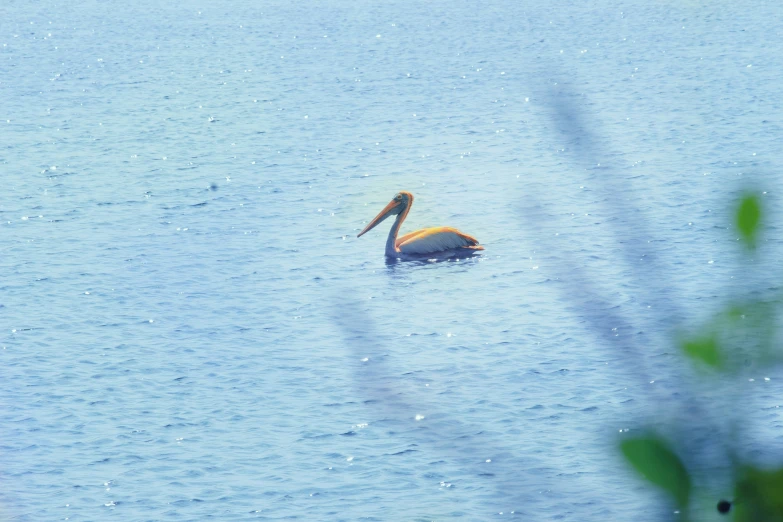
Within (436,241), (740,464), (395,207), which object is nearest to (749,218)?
(740,464)

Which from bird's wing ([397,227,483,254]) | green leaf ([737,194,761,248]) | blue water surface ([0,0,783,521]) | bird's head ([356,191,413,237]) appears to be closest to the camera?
green leaf ([737,194,761,248])

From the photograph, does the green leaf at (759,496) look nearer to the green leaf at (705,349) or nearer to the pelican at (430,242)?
the green leaf at (705,349)

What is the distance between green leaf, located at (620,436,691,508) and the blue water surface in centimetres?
2

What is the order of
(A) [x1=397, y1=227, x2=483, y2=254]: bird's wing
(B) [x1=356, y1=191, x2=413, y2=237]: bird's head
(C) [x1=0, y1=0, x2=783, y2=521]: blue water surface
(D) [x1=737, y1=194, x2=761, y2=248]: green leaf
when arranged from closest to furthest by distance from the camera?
1. (D) [x1=737, y1=194, x2=761, y2=248]: green leaf
2. (C) [x1=0, y1=0, x2=783, y2=521]: blue water surface
3. (A) [x1=397, y1=227, x2=483, y2=254]: bird's wing
4. (B) [x1=356, y1=191, x2=413, y2=237]: bird's head

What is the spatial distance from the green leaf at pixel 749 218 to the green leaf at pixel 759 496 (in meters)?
0.25

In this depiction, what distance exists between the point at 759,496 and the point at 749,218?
0.28 metres

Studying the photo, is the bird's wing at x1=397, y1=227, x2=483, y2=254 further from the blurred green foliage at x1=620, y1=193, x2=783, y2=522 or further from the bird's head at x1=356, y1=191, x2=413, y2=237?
the blurred green foliage at x1=620, y1=193, x2=783, y2=522

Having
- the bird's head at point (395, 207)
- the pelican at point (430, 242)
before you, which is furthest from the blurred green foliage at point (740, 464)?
the bird's head at point (395, 207)

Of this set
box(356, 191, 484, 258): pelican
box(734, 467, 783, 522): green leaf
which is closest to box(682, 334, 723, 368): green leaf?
box(734, 467, 783, 522): green leaf

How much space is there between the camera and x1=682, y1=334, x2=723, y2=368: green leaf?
1.35 meters

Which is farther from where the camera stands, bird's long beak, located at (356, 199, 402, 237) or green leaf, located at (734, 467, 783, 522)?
bird's long beak, located at (356, 199, 402, 237)

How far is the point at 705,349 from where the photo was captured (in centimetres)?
137

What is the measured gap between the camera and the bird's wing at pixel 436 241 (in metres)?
19.7

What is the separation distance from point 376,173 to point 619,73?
1373 cm
